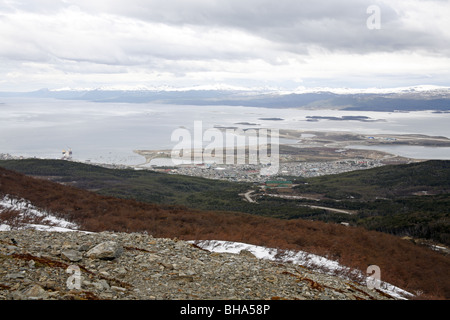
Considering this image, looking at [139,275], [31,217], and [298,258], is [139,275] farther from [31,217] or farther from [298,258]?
[31,217]

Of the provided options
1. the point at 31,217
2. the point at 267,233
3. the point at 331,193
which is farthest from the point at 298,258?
the point at 331,193

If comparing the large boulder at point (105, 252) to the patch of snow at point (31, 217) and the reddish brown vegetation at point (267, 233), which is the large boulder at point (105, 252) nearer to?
the patch of snow at point (31, 217)

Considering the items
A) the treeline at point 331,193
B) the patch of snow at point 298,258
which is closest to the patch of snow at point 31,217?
the patch of snow at point 298,258

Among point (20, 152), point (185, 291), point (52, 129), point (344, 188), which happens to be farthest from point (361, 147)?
point (52, 129)

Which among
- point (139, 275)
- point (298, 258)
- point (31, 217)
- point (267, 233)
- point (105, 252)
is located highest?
point (105, 252)

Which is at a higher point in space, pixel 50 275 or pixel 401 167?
pixel 50 275
